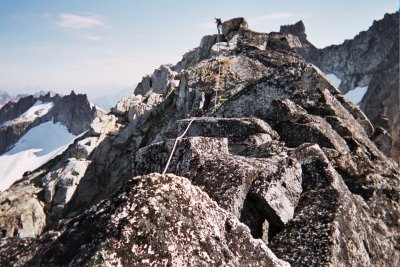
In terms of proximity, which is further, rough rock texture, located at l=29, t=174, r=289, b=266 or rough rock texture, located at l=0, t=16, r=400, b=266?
rough rock texture, located at l=0, t=16, r=400, b=266

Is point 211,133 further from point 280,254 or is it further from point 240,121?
point 280,254

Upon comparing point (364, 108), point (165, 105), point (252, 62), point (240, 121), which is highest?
point (252, 62)

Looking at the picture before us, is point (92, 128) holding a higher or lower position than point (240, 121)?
lower

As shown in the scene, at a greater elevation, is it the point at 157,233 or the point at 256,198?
the point at 157,233

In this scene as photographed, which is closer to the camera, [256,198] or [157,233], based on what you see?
[157,233]

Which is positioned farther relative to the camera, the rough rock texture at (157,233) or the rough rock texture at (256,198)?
the rough rock texture at (256,198)

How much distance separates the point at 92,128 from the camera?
58406mm

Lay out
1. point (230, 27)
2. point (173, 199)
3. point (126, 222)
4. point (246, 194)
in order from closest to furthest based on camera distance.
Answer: point (126, 222), point (173, 199), point (246, 194), point (230, 27)

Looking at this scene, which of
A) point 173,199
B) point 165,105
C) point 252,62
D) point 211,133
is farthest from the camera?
point 165,105

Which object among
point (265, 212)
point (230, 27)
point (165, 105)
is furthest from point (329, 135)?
point (230, 27)

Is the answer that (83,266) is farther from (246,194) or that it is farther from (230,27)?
(230,27)

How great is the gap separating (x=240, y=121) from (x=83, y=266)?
35.6 feet

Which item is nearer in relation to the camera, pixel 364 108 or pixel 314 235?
pixel 314 235

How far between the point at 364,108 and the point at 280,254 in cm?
13592
